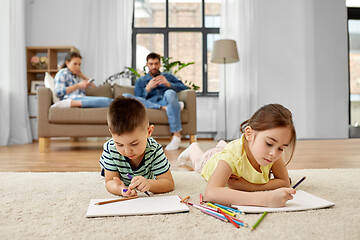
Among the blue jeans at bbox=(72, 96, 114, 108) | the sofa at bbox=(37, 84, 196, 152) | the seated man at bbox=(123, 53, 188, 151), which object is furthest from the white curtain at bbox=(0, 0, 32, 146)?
the seated man at bbox=(123, 53, 188, 151)

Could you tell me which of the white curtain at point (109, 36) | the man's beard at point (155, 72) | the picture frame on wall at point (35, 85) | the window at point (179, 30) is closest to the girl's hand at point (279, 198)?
the man's beard at point (155, 72)

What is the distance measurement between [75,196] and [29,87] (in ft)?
12.7

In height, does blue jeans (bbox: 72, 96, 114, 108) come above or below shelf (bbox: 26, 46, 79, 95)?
below

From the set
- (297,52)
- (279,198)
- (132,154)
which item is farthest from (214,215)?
(297,52)

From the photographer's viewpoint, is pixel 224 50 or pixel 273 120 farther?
pixel 224 50

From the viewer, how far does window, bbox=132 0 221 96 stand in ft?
16.0

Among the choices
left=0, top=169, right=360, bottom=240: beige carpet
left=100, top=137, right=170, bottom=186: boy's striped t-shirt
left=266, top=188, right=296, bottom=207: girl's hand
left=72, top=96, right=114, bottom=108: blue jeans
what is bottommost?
left=0, top=169, right=360, bottom=240: beige carpet

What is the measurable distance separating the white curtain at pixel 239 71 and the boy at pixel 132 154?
344cm

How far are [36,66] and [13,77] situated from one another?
1.47ft

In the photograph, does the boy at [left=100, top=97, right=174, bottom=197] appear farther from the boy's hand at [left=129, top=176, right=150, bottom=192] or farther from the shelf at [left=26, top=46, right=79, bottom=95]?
the shelf at [left=26, top=46, right=79, bottom=95]

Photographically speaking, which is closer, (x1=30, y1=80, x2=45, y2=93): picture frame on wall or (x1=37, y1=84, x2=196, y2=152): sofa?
(x1=37, y1=84, x2=196, y2=152): sofa

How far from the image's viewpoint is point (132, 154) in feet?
3.21

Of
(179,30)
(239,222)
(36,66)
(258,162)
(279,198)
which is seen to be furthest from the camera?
(179,30)

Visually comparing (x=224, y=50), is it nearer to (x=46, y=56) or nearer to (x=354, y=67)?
(x=46, y=56)
